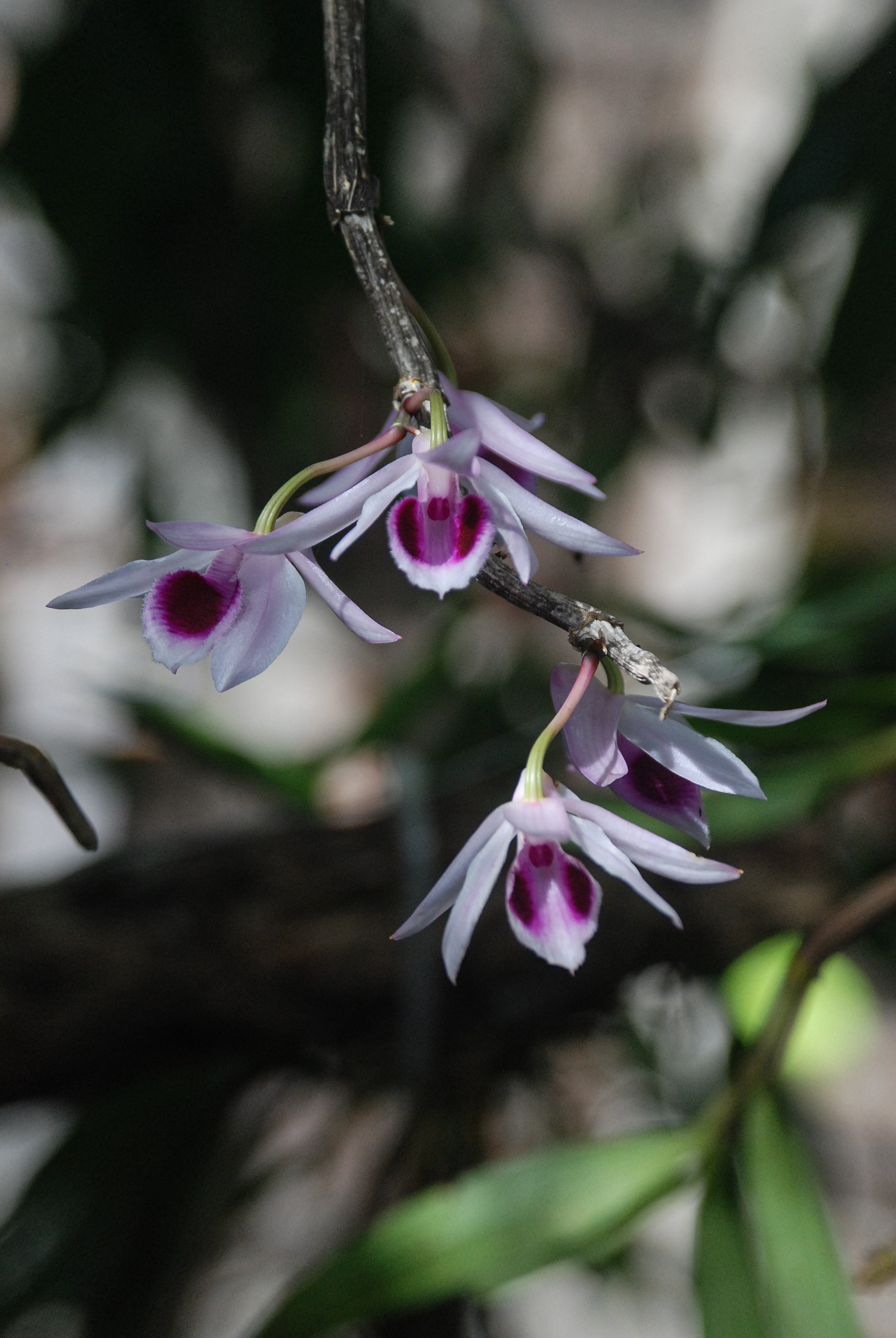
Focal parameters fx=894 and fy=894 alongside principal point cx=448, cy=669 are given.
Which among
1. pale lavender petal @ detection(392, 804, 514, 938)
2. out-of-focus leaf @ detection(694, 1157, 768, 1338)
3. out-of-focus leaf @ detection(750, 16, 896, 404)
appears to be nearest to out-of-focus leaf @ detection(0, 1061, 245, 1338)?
out-of-focus leaf @ detection(694, 1157, 768, 1338)

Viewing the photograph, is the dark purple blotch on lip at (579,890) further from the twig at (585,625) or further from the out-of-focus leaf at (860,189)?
the out-of-focus leaf at (860,189)

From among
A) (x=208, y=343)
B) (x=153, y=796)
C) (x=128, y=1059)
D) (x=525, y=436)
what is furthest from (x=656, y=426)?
(x=525, y=436)

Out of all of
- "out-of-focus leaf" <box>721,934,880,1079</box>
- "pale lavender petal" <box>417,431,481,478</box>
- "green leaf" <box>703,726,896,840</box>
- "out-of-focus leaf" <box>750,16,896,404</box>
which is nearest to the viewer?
"pale lavender petal" <box>417,431,481,478</box>

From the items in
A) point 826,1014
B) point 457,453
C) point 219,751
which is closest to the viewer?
point 457,453

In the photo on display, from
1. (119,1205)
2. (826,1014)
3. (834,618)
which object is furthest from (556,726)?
(826,1014)

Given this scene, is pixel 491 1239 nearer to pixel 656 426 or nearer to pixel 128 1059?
pixel 128 1059

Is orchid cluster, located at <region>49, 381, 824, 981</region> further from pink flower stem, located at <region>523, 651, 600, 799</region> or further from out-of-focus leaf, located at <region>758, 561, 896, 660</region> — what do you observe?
out-of-focus leaf, located at <region>758, 561, 896, 660</region>

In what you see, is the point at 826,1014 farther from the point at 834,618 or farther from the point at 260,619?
the point at 260,619
